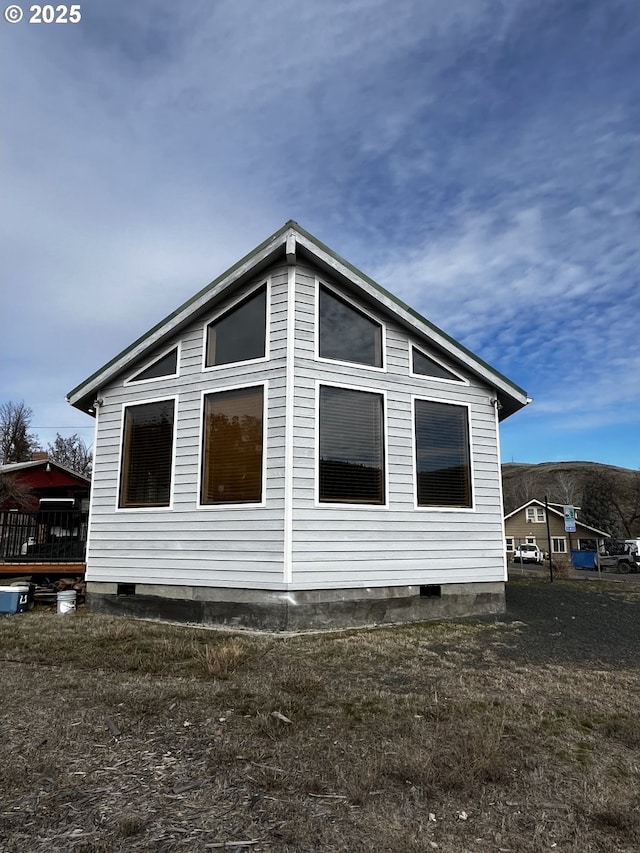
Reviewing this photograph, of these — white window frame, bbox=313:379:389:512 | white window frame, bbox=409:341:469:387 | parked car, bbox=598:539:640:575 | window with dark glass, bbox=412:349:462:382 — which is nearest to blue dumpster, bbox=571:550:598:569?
parked car, bbox=598:539:640:575

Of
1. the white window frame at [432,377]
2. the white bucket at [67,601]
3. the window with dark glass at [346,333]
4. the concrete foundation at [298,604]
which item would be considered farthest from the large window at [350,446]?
the white bucket at [67,601]

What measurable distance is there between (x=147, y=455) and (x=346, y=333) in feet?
13.8

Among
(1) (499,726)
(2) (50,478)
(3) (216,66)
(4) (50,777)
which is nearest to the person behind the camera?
(4) (50,777)

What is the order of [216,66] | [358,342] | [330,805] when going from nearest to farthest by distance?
[330,805]
[358,342]
[216,66]

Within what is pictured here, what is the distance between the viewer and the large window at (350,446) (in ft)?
28.9

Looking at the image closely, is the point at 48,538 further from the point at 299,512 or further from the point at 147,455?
the point at 299,512

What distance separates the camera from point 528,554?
163ft

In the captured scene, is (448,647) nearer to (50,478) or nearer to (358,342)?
(358,342)

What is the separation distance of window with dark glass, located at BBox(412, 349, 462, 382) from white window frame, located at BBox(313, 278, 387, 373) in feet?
2.30

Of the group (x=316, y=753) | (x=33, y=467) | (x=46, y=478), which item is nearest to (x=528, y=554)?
(x=46, y=478)

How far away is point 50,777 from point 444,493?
7.76 m

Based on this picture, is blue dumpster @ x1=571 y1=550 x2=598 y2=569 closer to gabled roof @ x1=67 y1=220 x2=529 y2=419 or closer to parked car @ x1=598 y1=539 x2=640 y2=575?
parked car @ x1=598 y1=539 x2=640 y2=575

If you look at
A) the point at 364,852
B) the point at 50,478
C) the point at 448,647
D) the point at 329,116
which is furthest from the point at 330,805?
the point at 50,478

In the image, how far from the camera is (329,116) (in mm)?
12195
